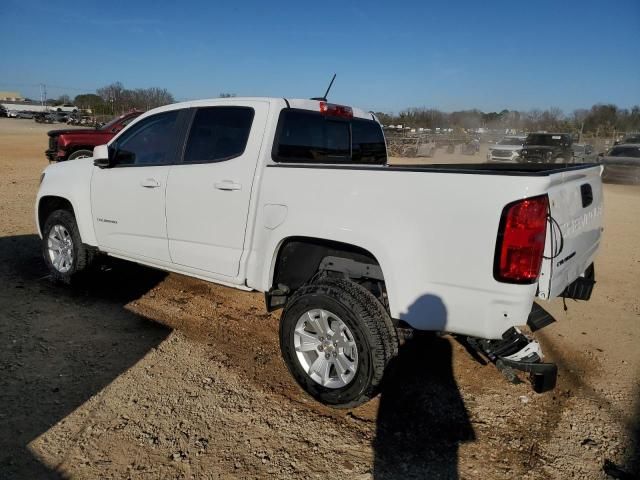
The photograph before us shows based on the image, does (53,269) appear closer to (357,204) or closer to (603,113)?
(357,204)

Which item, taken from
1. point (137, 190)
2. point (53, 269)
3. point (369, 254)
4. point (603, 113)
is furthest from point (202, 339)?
point (603, 113)

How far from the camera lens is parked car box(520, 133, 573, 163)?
73.7 ft

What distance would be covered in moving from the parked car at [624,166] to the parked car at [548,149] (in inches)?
106

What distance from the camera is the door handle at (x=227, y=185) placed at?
11.9 feet

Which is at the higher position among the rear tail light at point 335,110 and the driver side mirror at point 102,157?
the rear tail light at point 335,110

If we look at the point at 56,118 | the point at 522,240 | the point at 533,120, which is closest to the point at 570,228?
the point at 522,240

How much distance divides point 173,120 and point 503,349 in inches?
128

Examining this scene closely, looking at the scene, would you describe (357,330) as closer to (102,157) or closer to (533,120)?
(102,157)

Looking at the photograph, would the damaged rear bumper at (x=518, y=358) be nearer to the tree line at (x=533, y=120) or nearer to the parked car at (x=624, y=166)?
the parked car at (x=624, y=166)

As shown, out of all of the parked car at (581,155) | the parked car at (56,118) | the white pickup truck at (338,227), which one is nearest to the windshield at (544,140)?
the parked car at (581,155)

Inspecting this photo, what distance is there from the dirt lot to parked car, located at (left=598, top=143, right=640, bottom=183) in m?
16.4

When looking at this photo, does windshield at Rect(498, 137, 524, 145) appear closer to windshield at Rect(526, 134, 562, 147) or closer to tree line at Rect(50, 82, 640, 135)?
windshield at Rect(526, 134, 562, 147)

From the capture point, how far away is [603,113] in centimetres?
5028

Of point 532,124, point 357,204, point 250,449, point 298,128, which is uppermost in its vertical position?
point 532,124
